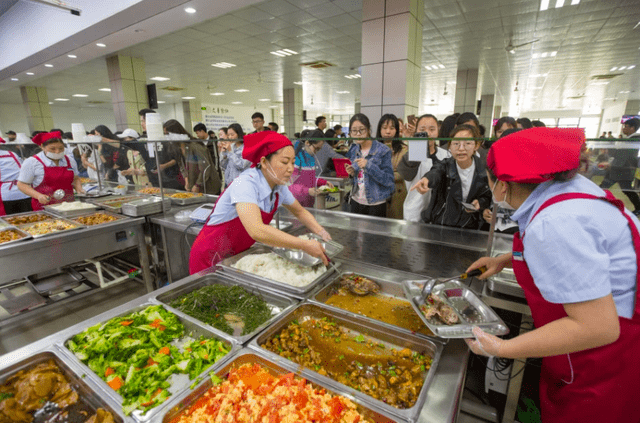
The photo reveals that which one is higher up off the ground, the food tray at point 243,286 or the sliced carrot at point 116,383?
the food tray at point 243,286

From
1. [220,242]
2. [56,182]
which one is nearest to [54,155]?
Answer: [56,182]

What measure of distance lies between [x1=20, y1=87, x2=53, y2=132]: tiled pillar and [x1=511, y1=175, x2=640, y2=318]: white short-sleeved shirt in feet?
56.5

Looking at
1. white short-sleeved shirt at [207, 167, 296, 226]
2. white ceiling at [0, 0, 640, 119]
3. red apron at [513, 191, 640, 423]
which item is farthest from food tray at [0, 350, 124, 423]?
white ceiling at [0, 0, 640, 119]

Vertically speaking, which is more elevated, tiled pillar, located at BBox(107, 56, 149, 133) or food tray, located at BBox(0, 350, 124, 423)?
tiled pillar, located at BBox(107, 56, 149, 133)

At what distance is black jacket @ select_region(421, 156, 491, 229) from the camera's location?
6.99 feet

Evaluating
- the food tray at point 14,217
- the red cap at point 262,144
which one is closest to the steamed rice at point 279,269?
the red cap at point 262,144

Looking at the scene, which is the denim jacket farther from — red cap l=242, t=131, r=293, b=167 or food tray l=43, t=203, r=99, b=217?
food tray l=43, t=203, r=99, b=217

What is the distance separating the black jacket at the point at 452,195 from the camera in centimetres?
213

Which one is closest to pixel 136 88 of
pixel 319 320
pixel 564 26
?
pixel 319 320

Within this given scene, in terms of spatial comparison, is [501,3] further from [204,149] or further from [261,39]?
[204,149]

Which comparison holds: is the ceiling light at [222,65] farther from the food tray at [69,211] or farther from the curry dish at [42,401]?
the curry dish at [42,401]

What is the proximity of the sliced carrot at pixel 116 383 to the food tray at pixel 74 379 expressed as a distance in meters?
0.04

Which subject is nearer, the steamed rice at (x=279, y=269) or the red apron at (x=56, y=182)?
the steamed rice at (x=279, y=269)

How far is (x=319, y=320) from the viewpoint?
1489 millimetres
